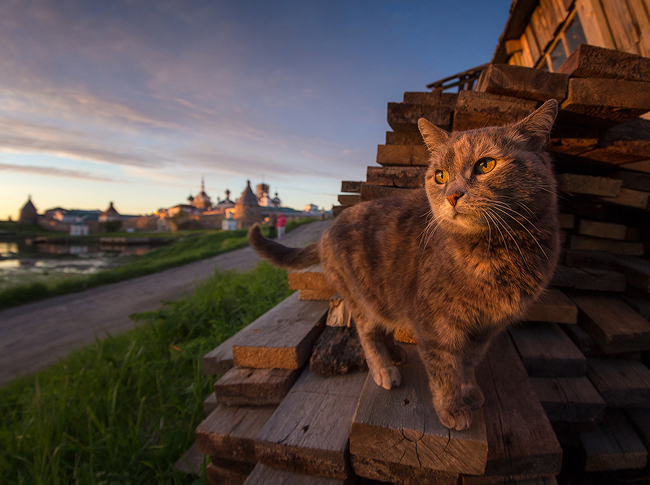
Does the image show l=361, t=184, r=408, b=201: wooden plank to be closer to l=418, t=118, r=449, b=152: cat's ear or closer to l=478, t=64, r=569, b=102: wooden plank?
l=418, t=118, r=449, b=152: cat's ear

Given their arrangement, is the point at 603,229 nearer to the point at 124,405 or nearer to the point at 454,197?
the point at 454,197

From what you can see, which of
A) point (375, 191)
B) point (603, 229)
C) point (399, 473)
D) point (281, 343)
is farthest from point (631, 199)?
point (281, 343)

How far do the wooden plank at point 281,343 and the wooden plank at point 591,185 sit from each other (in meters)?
1.90

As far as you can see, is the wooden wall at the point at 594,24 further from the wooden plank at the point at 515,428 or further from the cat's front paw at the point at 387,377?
the cat's front paw at the point at 387,377

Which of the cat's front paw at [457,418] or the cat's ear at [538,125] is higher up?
the cat's ear at [538,125]

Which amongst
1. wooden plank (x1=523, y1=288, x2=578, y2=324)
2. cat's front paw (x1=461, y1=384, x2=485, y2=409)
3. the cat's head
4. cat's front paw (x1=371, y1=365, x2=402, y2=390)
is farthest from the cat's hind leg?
wooden plank (x1=523, y1=288, x2=578, y2=324)

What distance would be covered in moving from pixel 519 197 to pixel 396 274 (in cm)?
70

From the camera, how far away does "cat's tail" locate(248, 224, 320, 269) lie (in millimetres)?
2242

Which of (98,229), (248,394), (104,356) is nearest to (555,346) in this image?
(248,394)

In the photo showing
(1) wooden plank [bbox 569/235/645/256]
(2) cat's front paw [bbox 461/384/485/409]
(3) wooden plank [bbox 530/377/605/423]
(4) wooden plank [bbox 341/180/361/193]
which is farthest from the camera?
(4) wooden plank [bbox 341/180/361/193]

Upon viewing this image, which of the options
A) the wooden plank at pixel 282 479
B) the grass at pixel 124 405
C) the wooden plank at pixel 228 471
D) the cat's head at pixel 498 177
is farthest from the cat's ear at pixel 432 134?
the grass at pixel 124 405

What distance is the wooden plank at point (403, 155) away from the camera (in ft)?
8.11

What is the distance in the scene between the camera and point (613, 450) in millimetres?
1663

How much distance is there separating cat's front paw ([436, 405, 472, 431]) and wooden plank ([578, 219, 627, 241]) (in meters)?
1.84
